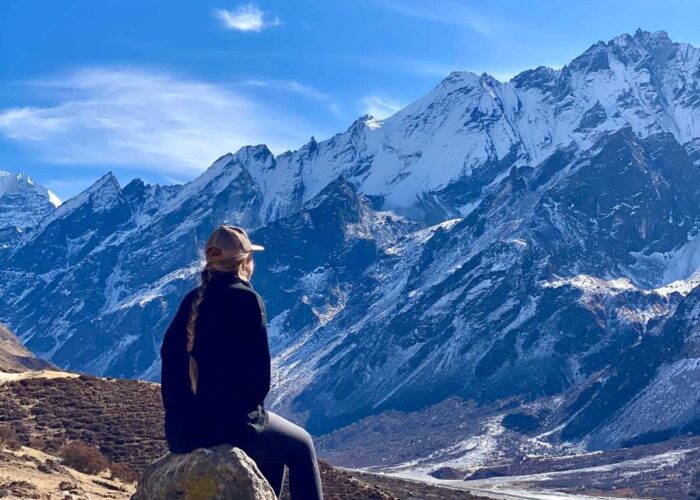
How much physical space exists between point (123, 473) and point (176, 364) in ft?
98.7

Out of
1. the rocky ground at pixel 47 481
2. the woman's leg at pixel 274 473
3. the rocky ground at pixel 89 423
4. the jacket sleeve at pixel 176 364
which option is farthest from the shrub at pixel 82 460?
the jacket sleeve at pixel 176 364

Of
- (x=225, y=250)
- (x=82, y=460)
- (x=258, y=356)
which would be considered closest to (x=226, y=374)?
(x=258, y=356)

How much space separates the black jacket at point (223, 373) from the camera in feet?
46.3

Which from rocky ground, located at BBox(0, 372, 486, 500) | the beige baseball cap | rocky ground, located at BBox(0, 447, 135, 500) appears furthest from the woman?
rocky ground, located at BBox(0, 372, 486, 500)

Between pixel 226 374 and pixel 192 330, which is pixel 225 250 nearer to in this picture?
pixel 192 330

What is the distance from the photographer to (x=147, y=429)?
57969mm

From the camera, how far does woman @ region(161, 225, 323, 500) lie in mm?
14125

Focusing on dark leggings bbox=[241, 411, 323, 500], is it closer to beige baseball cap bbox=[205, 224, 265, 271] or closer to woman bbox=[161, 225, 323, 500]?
woman bbox=[161, 225, 323, 500]

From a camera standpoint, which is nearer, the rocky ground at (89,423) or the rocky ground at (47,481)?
the rocky ground at (47,481)

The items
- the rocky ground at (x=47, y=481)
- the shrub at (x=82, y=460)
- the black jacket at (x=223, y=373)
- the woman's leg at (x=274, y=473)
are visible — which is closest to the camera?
the black jacket at (x=223, y=373)

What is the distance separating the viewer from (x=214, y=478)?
14.3m

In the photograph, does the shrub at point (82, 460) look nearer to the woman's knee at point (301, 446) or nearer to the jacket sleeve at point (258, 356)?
the woman's knee at point (301, 446)

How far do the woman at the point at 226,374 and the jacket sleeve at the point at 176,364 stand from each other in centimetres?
1

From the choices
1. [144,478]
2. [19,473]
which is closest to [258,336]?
[144,478]
